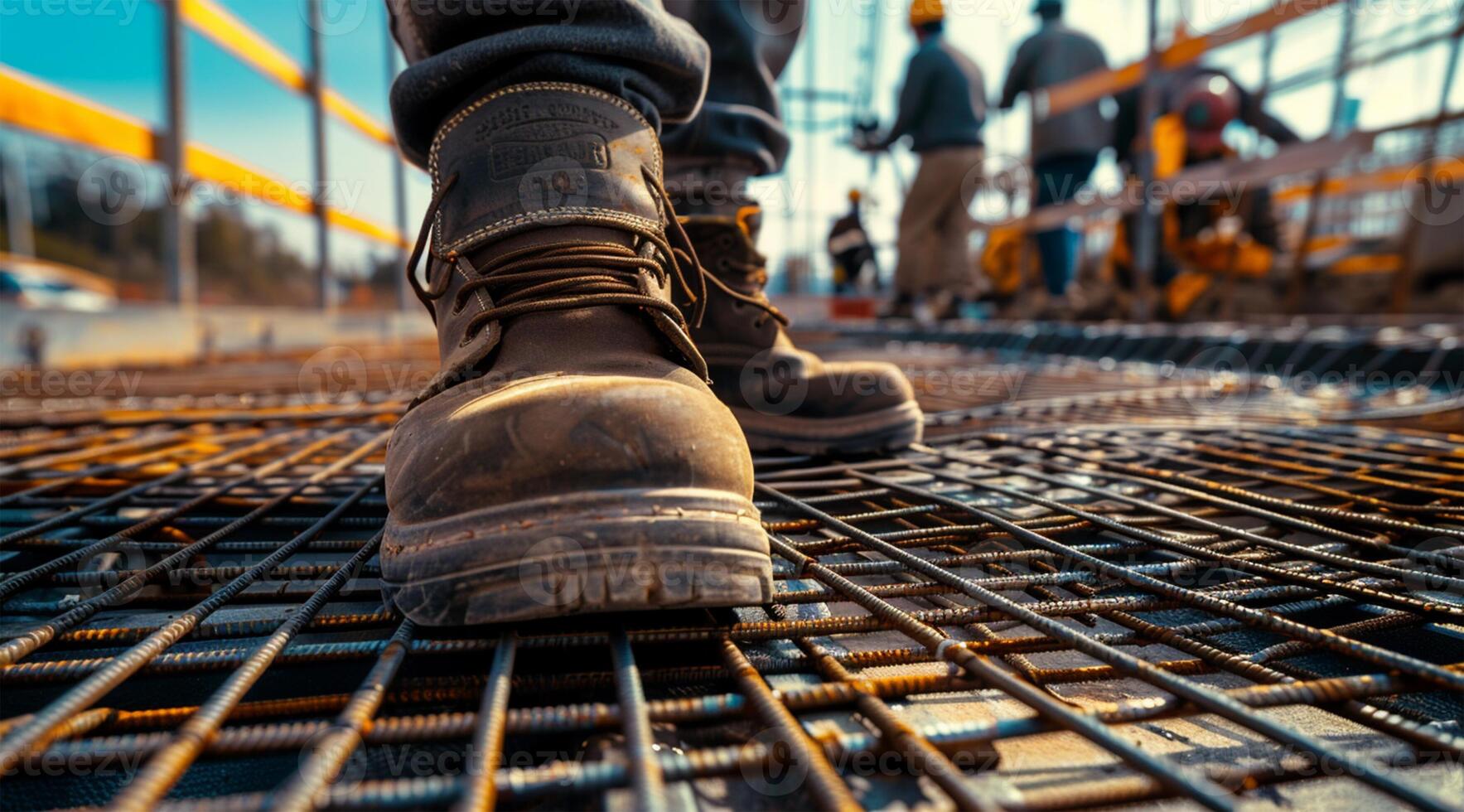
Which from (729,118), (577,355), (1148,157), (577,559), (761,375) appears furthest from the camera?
(1148,157)

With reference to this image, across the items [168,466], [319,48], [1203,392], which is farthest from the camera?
[319,48]

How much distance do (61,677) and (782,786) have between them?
1.30 feet

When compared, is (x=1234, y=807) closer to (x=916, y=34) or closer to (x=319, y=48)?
(x=916, y=34)

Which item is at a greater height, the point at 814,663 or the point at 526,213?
the point at 526,213

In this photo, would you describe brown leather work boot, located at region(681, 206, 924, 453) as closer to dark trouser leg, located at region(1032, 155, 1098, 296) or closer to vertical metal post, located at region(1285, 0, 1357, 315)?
vertical metal post, located at region(1285, 0, 1357, 315)

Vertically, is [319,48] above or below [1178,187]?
above

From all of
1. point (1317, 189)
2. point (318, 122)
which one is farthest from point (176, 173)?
point (1317, 189)

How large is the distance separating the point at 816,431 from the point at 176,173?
11.2 feet

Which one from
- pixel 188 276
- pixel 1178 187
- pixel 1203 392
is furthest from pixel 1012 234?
pixel 188 276

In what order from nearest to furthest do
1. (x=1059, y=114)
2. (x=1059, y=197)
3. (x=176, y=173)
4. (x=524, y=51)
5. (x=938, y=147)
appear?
(x=524, y=51) < (x=176, y=173) < (x=938, y=147) < (x=1059, y=114) < (x=1059, y=197)

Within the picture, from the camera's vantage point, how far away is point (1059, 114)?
16.6 feet

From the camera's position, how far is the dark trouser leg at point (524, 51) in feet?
2.49

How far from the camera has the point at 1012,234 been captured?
24.5ft

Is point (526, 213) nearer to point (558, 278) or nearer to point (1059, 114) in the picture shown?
point (558, 278)
